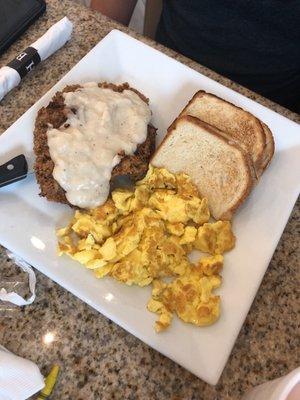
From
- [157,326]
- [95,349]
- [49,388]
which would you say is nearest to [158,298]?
[157,326]

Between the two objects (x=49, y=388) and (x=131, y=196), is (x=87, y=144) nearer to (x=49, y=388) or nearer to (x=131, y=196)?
(x=131, y=196)

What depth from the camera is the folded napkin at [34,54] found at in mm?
1204

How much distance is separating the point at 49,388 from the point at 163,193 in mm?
464

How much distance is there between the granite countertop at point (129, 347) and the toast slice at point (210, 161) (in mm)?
171

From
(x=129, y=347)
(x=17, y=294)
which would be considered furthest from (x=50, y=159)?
(x=129, y=347)

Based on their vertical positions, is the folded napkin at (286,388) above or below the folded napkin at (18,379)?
above

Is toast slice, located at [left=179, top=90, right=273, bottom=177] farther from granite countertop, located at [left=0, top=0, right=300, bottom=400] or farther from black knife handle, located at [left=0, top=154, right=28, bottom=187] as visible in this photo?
black knife handle, located at [left=0, top=154, right=28, bottom=187]

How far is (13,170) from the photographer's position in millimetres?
1028

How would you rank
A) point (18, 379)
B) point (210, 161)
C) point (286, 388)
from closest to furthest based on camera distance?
point (286, 388)
point (18, 379)
point (210, 161)

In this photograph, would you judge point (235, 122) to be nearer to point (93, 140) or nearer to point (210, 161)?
point (210, 161)

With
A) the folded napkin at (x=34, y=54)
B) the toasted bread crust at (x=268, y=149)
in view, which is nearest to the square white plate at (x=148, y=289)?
the toasted bread crust at (x=268, y=149)

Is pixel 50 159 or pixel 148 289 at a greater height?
pixel 50 159

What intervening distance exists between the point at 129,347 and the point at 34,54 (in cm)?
82

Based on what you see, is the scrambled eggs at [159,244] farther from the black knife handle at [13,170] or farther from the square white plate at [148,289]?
the black knife handle at [13,170]
